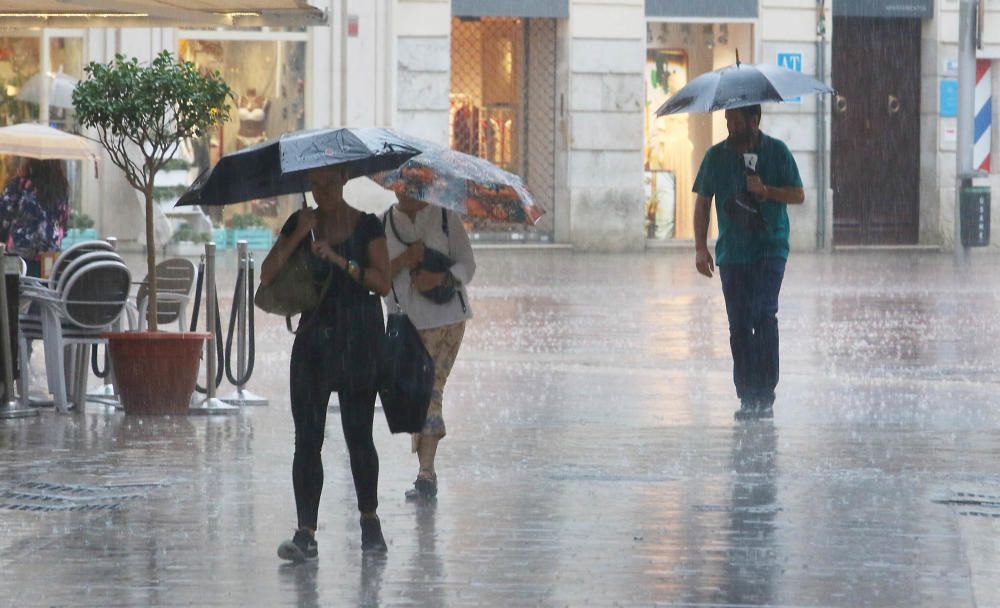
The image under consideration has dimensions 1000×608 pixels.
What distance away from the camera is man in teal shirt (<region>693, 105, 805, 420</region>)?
1188 centimetres

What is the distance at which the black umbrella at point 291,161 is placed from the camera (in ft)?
23.8

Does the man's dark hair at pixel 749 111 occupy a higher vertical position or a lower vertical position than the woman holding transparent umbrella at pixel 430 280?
higher

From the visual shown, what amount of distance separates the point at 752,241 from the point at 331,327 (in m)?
5.05

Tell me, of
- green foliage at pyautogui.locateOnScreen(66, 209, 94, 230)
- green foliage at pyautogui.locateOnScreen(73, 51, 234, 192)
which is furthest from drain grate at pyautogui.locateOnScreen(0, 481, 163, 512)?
green foliage at pyautogui.locateOnScreen(66, 209, 94, 230)

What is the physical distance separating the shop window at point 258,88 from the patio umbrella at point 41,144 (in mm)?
16301

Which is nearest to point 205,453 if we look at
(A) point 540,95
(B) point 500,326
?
(B) point 500,326

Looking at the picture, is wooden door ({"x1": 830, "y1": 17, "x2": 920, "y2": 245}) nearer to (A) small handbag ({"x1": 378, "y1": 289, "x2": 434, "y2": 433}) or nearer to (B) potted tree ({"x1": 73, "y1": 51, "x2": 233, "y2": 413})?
(B) potted tree ({"x1": 73, "y1": 51, "x2": 233, "y2": 413})

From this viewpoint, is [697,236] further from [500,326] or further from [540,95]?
[540,95]

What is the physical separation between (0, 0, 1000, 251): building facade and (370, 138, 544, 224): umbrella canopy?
22.6 m

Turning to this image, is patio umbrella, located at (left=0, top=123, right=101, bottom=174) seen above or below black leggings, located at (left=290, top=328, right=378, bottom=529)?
above

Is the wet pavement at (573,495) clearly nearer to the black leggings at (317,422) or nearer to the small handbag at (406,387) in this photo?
the black leggings at (317,422)

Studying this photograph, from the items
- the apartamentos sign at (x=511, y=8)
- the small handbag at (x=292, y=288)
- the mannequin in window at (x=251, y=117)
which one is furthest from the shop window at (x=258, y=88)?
the small handbag at (x=292, y=288)

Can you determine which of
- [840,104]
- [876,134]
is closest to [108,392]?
[840,104]

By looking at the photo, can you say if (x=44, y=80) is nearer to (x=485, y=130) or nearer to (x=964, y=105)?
(x=485, y=130)
